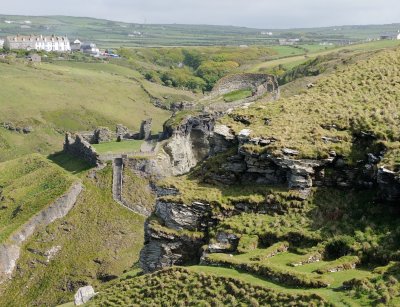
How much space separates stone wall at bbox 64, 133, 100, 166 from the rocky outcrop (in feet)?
14.3

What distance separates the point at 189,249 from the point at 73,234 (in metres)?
25.0

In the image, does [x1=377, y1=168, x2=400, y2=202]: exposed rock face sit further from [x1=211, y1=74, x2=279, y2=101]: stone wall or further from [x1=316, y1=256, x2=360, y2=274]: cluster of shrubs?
[x1=211, y1=74, x2=279, y2=101]: stone wall

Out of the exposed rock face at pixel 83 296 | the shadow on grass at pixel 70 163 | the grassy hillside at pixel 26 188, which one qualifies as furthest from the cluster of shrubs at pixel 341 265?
the shadow on grass at pixel 70 163

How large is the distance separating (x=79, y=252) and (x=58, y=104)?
Answer: 215ft

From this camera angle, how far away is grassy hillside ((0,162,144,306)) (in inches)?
1928

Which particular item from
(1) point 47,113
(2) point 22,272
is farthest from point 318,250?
(1) point 47,113

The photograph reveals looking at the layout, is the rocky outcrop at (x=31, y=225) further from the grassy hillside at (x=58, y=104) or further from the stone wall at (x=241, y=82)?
the grassy hillside at (x=58, y=104)

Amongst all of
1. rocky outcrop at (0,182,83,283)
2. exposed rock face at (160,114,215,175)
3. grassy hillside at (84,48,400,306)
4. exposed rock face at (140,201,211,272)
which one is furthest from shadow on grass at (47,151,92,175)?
exposed rock face at (140,201,211,272)

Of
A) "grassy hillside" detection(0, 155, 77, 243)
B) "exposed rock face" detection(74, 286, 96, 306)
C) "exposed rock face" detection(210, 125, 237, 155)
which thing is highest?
"exposed rock face" detection(210, 125, 237, 155)

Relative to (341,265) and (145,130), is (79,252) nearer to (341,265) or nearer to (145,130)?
(145,130)

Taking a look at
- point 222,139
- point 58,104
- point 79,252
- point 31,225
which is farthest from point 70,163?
point 58,104

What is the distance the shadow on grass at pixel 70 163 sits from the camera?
62303 millimetres

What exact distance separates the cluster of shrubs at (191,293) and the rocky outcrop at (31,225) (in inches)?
863

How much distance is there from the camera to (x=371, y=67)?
39250mm
